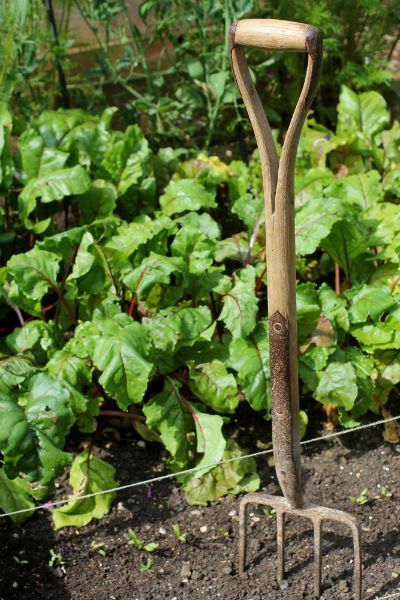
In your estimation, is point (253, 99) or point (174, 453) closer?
point (253, 99)

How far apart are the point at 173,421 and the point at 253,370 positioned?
337 millimetres

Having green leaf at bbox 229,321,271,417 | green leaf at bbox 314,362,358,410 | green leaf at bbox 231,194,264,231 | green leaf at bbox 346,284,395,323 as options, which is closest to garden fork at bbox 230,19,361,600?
green leaf at bbox 229,321,271,417

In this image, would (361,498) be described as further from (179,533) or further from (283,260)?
(283,260)

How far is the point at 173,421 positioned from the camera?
3.14 meters

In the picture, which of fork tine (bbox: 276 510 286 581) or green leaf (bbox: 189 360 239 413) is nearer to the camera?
fork tine (bbox: 276 510 286 581)

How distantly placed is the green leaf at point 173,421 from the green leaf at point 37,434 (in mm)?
404

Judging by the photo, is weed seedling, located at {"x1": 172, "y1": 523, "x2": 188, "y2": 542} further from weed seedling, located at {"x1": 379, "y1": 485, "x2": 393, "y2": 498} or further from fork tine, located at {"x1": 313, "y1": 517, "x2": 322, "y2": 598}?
weed seedling, located at {"x1": 379, "y1": 485, "x2": 393, "y2": 498}

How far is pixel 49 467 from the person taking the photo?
270cm

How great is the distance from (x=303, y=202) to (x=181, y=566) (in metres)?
1.56

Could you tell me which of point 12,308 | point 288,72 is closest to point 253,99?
point 12,308

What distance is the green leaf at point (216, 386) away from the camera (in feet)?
10.4

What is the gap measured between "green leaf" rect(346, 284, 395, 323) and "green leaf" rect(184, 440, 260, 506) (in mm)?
666

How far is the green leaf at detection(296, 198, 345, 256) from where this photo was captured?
3.20m

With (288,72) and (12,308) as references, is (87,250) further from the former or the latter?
(288,72)
